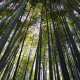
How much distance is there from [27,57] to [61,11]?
1.75m

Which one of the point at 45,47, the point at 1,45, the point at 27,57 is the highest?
the point at 1,45

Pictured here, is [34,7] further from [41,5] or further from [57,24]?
[57,24]

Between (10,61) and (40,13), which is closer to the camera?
(10,61)

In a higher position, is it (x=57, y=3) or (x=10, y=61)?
(x=57, y=3)

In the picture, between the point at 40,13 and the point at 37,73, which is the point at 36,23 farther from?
the point at 37,73

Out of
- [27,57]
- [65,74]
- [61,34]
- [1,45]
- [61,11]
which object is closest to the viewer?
[1,45]

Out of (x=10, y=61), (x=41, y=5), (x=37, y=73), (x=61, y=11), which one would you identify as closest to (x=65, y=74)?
(x=37, y=73)

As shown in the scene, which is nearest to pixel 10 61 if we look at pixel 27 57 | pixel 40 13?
pixel 27 57

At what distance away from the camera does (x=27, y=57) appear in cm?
536

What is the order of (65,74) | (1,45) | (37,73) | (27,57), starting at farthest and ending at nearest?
(27,57)
(37,73)
(65,74)
(1,45)

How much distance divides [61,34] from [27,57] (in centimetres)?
144

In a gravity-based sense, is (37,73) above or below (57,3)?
below

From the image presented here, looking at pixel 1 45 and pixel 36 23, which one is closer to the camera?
pixel 1 45

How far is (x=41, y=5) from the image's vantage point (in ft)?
16.9
